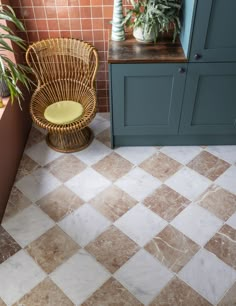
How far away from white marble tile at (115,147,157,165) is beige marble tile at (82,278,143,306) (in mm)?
1058

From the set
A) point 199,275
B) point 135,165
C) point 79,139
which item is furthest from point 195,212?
point 79,139

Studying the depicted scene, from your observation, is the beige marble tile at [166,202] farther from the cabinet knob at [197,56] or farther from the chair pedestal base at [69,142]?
the cabinet knob at [197,56]

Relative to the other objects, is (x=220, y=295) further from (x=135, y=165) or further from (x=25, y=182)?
(x=25, y=182)

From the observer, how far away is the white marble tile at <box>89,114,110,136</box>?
2893mm

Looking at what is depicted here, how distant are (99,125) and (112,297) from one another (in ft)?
5.40

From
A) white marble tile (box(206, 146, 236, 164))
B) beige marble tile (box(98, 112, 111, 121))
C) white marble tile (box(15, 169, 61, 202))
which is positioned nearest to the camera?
white marble tile (box(15, 169, 61, 202))

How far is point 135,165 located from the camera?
8.29 feet

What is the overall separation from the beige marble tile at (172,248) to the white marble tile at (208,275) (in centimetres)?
4

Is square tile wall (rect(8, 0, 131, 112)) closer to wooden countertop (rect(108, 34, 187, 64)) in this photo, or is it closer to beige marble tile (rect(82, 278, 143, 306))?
wooden countertop (rect(108, 34, 187, 64))

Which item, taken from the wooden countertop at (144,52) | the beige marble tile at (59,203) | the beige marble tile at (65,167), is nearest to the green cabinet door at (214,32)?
the wooden countertop at (144,52)

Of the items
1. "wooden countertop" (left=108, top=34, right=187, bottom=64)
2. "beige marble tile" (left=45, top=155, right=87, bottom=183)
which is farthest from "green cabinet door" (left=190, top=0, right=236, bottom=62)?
"beige marble tile" (left=45, top=155, right=87, bottom=183)

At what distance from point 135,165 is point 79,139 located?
547 mm

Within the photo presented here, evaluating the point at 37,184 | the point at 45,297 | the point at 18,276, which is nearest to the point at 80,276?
the point at 45,297

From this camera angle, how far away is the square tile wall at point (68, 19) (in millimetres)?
2438
